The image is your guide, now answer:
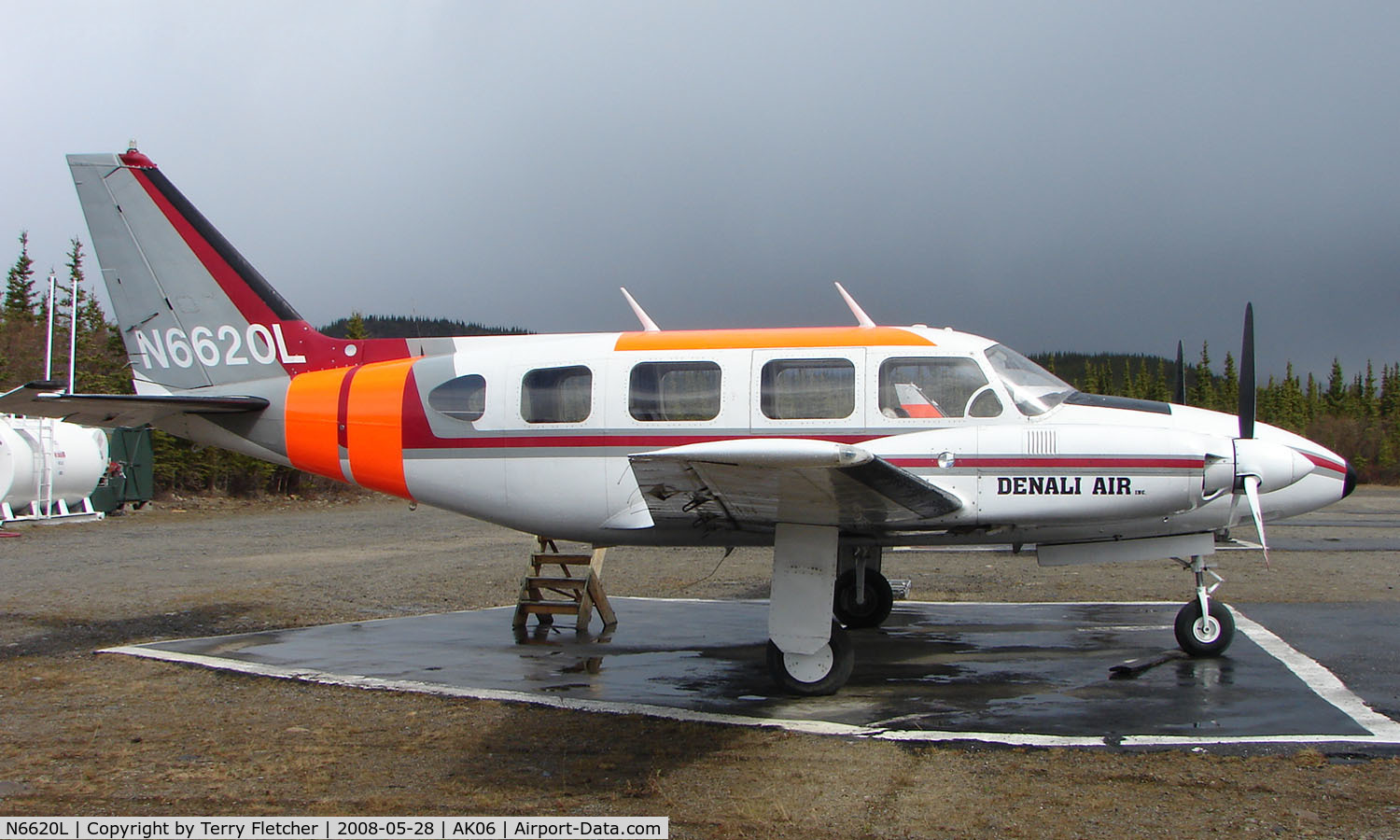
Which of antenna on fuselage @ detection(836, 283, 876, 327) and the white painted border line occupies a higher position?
antenna on fuselage @ detection(836, 283, 876, 327)

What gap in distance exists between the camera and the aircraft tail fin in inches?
446

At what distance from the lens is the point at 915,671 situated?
9445 mm

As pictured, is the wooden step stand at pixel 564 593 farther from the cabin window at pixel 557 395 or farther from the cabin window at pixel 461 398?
the cabin window at pixel 557 395

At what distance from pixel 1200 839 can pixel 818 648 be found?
3.69 metres

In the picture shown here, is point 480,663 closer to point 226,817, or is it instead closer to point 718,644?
point 718,644

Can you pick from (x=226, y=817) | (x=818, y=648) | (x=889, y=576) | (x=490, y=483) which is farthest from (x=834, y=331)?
(x=889, y=576)

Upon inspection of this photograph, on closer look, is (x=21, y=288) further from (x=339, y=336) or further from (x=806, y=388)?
(x=806, y=388)

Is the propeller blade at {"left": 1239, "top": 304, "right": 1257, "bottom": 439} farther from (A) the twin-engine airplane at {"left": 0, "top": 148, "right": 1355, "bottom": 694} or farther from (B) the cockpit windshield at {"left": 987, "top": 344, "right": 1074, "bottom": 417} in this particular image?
(B) the cockpit windshield at {"left": 987, "top": 344, "right": 1074, "bottom": 417}

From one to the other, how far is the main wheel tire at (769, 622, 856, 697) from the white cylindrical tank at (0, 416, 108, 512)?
905 inches

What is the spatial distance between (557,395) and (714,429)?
1595mm

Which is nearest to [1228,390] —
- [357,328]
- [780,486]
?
[357,328]

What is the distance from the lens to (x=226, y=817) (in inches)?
222
